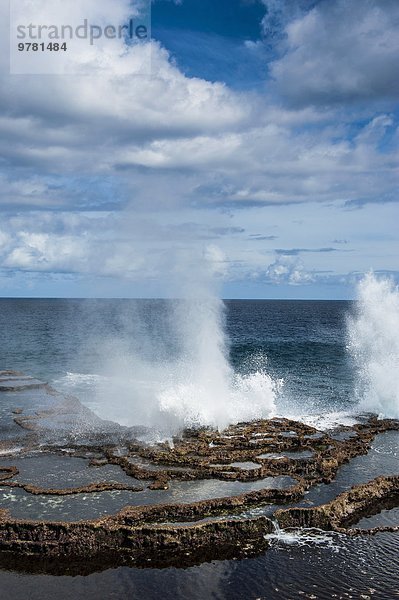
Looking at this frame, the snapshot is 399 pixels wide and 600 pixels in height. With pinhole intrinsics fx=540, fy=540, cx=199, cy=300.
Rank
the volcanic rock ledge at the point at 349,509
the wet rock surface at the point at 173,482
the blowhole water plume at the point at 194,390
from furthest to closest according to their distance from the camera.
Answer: the blowhole water plume at the point at 194,390
the volcanic rock ledge at the point at 349,509
the wet rock surface at the point at 173,482

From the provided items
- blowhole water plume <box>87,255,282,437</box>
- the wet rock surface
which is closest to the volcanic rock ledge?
the wet rock surface

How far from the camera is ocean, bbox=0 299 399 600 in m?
23.3

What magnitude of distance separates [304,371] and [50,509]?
56.8m

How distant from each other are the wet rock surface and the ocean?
162 centimetres

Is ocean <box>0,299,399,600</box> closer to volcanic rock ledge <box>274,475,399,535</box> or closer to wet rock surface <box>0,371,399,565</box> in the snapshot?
volcanic rock ledge <box>274,475,399,535</box>

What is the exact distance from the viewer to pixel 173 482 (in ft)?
113

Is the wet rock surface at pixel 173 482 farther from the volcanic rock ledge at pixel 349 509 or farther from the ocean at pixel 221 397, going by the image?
the ocean at pixel 221 397

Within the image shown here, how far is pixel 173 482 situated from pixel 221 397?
19244 mm

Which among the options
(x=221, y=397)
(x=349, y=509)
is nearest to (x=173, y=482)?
(x=349, y=509)

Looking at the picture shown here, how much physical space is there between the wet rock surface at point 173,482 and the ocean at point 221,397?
63.9 inches

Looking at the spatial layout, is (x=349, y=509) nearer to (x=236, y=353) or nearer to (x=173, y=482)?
(x=173, y=482)

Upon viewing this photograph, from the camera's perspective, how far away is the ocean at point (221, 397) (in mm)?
23344

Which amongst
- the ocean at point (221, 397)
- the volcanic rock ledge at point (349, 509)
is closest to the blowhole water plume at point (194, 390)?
the ocean at point (221, 397)

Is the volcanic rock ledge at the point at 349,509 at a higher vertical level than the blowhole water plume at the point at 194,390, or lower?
lower
